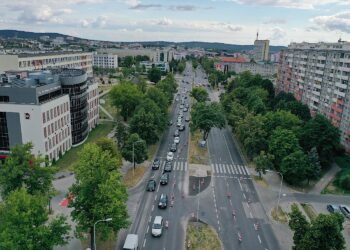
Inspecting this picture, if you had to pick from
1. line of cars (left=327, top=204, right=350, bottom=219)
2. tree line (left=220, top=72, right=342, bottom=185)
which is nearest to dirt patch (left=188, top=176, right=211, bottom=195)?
tree line (left=220, top=72, right=342, bottom=185)

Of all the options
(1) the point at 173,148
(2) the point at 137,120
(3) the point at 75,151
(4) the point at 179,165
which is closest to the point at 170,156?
(4) the point at 179,165

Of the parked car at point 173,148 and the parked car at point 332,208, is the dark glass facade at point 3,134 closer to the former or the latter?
the parked car at point 173,148

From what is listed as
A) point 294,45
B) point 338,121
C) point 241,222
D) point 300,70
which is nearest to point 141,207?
point 241,222

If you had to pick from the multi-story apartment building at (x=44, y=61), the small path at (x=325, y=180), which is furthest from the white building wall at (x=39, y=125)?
the multi-story apartment building at (x=44, y=61)

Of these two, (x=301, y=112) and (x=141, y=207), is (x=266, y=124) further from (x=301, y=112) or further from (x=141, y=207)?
(x=141, y=207)

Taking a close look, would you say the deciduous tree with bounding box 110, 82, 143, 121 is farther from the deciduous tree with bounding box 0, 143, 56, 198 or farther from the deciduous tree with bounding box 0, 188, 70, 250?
the deciduous tree with bounding box 0, 188, 70, 250

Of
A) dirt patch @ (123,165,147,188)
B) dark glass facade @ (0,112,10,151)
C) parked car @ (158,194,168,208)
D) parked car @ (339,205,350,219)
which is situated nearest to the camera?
parked car @ (158,194,168,208)
